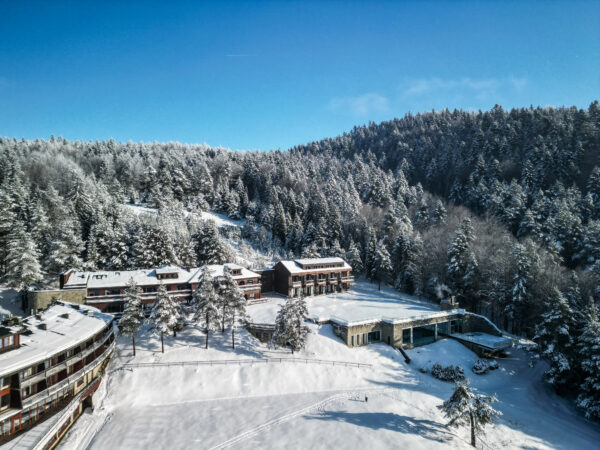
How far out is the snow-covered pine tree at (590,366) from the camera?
29.8 m

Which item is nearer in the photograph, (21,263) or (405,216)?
(21,263)

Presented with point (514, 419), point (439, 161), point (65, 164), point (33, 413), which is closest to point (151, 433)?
point (33, 413)

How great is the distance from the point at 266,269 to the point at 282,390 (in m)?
27.8

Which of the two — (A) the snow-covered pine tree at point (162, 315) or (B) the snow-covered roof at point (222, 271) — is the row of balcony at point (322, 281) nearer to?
(B) the snow-covered roof at point (222, 271)

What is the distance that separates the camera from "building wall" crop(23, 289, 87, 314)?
129ft

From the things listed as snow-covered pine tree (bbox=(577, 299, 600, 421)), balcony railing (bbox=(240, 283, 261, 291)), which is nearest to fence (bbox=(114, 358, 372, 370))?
balcony railing (bbox=(240, 283, 261, 291))

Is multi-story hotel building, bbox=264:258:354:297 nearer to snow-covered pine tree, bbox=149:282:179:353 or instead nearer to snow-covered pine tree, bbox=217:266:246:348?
snow-covered pine tree, bbox=217:266:246:348

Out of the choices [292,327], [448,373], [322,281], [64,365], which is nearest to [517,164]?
[322,281]

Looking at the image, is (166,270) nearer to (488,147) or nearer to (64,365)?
(64,365)

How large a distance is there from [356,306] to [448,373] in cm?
1609

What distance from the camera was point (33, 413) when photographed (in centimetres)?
2328

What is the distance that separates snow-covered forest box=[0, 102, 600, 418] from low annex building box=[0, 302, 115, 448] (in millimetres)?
19940

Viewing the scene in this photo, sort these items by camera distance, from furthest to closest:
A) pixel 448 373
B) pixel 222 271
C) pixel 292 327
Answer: pixel 222 271 → pixel 448 373 → pixel 292 327

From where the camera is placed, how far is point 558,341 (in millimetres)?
35219
